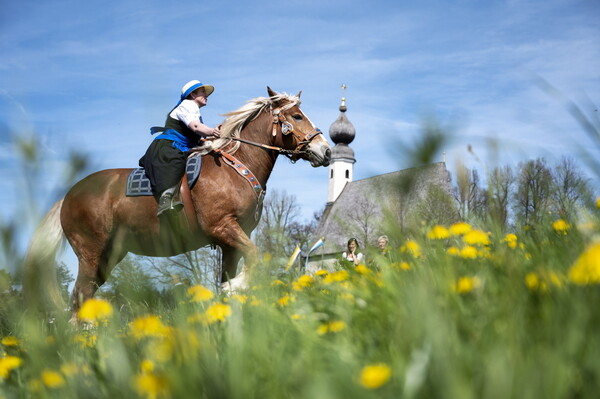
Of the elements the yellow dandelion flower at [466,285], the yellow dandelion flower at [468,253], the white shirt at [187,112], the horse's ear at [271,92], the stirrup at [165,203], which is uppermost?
the horse's ear at [271,92]

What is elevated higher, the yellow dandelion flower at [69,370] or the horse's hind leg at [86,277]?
the horse's hind leg at [86,277]

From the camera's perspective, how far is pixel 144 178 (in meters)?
7.40

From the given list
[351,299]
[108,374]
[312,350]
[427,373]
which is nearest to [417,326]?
[427,373]

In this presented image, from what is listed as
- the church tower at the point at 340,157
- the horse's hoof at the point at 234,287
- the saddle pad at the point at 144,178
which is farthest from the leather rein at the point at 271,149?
the church tower at the point at 340,157

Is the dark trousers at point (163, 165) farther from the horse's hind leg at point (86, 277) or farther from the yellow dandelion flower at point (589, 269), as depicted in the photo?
the yellow dandelion flower at point (589, 269)

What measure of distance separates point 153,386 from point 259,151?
6073 millimetres

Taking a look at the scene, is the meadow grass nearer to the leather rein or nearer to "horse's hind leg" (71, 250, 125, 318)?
the leather rein

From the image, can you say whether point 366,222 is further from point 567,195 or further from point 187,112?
point 187,112

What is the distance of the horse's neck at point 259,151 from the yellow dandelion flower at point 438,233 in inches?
179

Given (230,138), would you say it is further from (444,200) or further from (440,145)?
(440,145)

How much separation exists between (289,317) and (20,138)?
1.39 meters

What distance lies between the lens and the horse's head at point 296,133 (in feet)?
24.6

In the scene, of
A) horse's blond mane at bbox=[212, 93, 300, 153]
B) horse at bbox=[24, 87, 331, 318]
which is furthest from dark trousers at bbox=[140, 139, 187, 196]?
horse's blond mane at bbox=[212, 93, 300, 153]

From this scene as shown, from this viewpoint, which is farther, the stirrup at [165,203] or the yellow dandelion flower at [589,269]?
the stirrup at [165,203]
